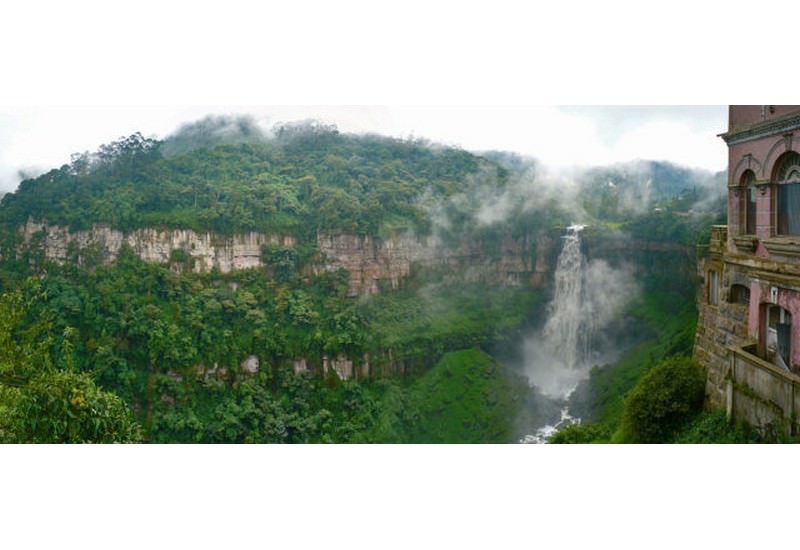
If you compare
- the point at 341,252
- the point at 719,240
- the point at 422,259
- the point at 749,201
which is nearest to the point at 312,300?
the point at 341,252

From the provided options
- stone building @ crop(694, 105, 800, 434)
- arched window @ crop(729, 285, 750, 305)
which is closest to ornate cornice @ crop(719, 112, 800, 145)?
stone building @ crop(694, 105, 800, 434)

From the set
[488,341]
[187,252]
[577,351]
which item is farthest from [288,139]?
[577,351]

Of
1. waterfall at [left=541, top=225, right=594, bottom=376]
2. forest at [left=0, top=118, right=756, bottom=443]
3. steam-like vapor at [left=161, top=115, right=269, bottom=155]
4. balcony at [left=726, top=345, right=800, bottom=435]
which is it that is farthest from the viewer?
steam-like vapor at [left=161, top=115, right=269, bottom=155]

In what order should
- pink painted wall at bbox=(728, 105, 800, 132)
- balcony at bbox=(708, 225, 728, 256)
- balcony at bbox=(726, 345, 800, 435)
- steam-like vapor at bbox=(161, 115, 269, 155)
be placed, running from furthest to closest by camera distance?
steam-like vapor at bbox=(161, 115, 269, 155)
balcony at bbox=(708, 225, 728, 256)
pink painted wall at bbox=(728, 105, 800, 132)
balcony at bbox=(726, 345, 800, 435)

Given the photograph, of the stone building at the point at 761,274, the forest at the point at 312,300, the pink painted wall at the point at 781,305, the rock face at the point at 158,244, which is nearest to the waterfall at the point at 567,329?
the forest at the point at 312,300

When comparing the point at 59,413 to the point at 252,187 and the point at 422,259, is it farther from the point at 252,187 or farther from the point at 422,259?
the point at 422,259

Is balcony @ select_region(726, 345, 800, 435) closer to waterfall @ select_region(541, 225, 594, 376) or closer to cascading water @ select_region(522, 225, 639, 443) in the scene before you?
cascading water @ select_region(522, 225, 639, 443)

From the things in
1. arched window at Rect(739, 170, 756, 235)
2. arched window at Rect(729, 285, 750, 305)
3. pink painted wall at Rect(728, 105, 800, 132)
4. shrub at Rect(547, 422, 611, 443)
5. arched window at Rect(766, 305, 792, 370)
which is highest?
pink painted wall at Rect(728, 105, 800, 132)

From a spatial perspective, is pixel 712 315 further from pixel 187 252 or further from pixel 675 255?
pixel 187 252
